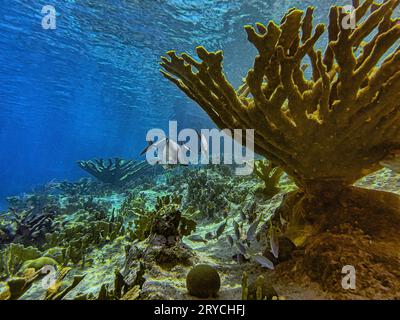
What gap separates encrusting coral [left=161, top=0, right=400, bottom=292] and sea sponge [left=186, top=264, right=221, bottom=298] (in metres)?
1.03

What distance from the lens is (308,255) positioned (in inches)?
114

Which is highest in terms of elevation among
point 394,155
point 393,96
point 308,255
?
point 393,96

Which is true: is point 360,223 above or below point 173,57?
below

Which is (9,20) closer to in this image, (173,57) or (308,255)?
(173,57)

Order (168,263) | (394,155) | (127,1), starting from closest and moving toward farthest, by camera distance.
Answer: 1. (394,155)
2. (168,263)
3. (127,1)

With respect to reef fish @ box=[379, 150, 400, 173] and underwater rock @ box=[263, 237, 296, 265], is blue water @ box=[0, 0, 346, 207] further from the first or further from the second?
underwater rock @ box=[263, 237, 296, 265]

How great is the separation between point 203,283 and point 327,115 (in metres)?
2.11

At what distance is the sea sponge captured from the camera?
2742mm

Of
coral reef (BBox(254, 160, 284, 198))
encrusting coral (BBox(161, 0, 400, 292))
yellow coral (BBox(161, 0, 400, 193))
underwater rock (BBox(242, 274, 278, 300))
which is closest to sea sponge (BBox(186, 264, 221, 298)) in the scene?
underwater rock (BBox(242, 274, 278, 300))

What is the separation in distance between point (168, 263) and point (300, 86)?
2637 millimetres

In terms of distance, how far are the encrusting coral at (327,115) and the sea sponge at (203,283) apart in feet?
A: 3.39

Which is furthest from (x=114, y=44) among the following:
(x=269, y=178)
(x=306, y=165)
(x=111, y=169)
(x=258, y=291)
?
(x=258, y=291)
